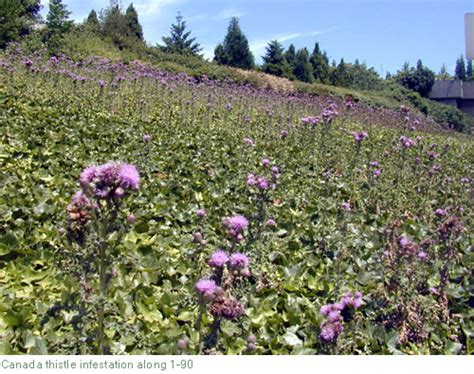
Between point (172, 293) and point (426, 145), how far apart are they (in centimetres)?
790

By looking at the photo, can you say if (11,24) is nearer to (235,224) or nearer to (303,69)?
(235,224)

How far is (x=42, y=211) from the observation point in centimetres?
307

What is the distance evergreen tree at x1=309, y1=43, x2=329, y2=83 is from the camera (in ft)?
104

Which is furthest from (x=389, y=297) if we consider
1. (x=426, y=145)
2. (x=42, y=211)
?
(x=426, y=145)

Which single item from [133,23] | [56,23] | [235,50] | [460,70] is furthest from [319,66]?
[460,70]

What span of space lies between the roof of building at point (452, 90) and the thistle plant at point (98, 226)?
49.1 metres

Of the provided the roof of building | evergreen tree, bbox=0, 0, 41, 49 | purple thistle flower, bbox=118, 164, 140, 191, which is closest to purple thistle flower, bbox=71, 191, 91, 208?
purple thistle flower, bbox=118, 164, 140, 191

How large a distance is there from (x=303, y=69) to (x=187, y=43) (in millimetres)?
8523

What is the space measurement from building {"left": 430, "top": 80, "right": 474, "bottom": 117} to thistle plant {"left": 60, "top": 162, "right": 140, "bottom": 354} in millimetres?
49010

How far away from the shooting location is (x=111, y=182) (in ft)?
5.45

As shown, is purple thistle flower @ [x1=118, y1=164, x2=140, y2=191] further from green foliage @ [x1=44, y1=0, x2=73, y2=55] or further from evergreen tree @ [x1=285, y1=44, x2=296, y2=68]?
evergreen tree @ [x1=285, y1=44, x2=296, y2=68]

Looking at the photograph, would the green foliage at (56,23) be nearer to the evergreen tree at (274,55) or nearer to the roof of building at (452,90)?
the evergreen tree at (274,55)

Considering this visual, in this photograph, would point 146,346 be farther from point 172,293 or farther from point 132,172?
point 132,172

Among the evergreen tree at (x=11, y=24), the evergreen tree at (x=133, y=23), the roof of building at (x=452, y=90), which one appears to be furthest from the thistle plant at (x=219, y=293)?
the roof of building at (x=452, y=90)
